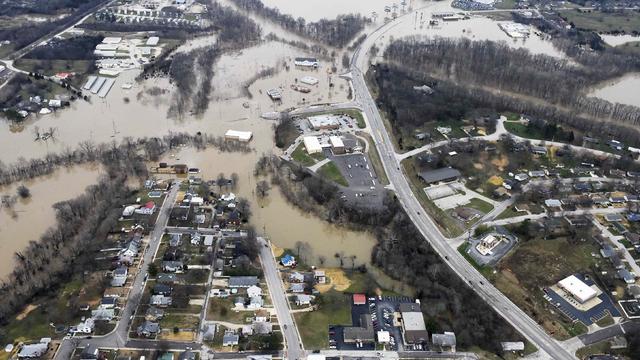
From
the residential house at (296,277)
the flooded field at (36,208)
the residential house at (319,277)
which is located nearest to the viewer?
the residential house at (296,277)

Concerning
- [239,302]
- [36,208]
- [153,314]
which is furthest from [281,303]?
[36,208]

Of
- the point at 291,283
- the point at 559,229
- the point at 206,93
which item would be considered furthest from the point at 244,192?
the point at 559,229

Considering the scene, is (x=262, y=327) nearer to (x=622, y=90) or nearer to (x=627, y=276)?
(x=627, y=276)

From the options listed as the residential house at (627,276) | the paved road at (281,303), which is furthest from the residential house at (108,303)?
the residential house at (627,276)

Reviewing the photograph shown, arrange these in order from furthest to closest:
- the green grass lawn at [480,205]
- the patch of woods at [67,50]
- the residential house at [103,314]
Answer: the patch of woods at [67,50]
the green grass lawn at [480,205]
the residential house at [103,314]

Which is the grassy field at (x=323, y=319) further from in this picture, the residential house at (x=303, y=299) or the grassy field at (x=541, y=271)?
the grassy field at (x=541, y=271)

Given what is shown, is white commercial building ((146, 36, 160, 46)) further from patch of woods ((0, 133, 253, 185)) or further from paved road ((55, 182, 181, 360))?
Result: paved road ((55, 182, 181, 360))
